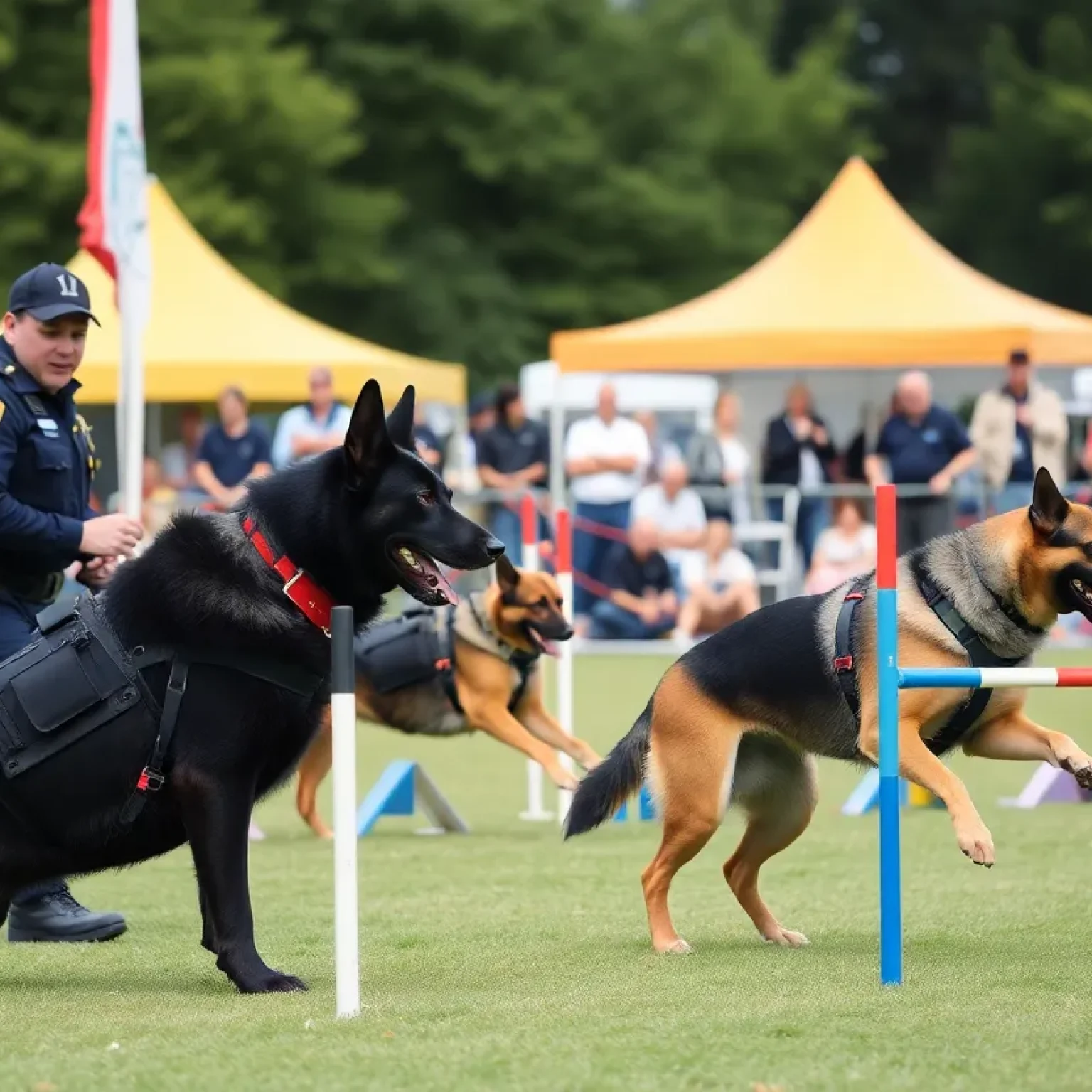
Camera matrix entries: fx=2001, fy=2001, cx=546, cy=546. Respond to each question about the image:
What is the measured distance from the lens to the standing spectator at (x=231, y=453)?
53.1ft

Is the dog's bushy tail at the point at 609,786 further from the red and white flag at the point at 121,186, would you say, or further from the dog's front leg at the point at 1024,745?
the red and white flag at the point at 121,186

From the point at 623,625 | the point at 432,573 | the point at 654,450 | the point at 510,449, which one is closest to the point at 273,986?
the point at 432,573

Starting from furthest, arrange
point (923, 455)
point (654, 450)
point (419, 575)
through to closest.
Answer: point (654, 450)
point (923, 455)
point (419, 575)

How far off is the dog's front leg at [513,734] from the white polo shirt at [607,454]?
8.14m

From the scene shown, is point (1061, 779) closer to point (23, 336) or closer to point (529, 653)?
point (529, 653)

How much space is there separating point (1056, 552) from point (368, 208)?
29.4 m

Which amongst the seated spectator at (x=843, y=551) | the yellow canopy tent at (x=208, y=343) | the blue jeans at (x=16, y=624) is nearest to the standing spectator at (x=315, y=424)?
the yellow canopy tent at (x=208, y=343)

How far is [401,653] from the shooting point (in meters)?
9.09

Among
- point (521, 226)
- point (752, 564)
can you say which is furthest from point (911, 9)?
point (752, 564)

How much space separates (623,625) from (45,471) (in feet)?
36.6

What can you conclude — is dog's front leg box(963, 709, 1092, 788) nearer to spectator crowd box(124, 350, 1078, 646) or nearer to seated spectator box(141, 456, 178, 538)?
spectator crowd box(124, 350, 1078, 646)

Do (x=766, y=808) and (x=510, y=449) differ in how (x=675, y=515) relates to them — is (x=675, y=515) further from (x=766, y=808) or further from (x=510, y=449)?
(x=766, y=808)

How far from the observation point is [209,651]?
5.17 metres

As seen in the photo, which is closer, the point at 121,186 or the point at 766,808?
the point at 766,808
